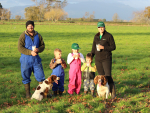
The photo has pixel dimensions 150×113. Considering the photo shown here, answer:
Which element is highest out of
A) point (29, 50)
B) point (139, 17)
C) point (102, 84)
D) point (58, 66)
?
point (139, 17)

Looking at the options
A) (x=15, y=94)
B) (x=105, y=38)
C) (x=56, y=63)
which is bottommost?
(x=15, y=94)

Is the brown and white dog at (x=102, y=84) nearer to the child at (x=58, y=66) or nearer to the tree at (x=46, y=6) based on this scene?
the child at (x=58, y=66)

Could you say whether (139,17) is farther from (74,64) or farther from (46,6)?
(74,64)

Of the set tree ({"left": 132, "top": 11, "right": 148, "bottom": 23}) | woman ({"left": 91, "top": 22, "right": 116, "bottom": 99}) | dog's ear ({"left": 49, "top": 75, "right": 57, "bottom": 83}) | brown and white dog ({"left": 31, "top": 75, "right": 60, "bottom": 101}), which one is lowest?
brown and white dog ({"left": 31, "top": 75, "right": 60, "bottom": 101})

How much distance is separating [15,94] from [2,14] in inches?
4383

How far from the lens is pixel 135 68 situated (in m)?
11.9

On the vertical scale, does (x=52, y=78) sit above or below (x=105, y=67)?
below

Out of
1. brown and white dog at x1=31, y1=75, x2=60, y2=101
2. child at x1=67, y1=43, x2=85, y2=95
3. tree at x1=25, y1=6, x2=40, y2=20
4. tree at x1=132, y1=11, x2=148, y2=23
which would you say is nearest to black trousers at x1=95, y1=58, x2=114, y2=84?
child at x1=67, y1=43, x2=85, y2=95

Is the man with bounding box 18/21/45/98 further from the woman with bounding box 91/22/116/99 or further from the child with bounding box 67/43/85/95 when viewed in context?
the woman with bounding box 91/22/116/99

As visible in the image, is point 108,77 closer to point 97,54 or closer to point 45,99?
point 97,54

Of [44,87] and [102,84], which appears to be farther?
[44,87]

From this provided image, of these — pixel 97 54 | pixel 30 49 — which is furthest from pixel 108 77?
pixel 30 49

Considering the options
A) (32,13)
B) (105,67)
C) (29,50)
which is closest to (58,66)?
(29,50)

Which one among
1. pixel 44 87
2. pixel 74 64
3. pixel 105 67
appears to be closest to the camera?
pixel 105 67
